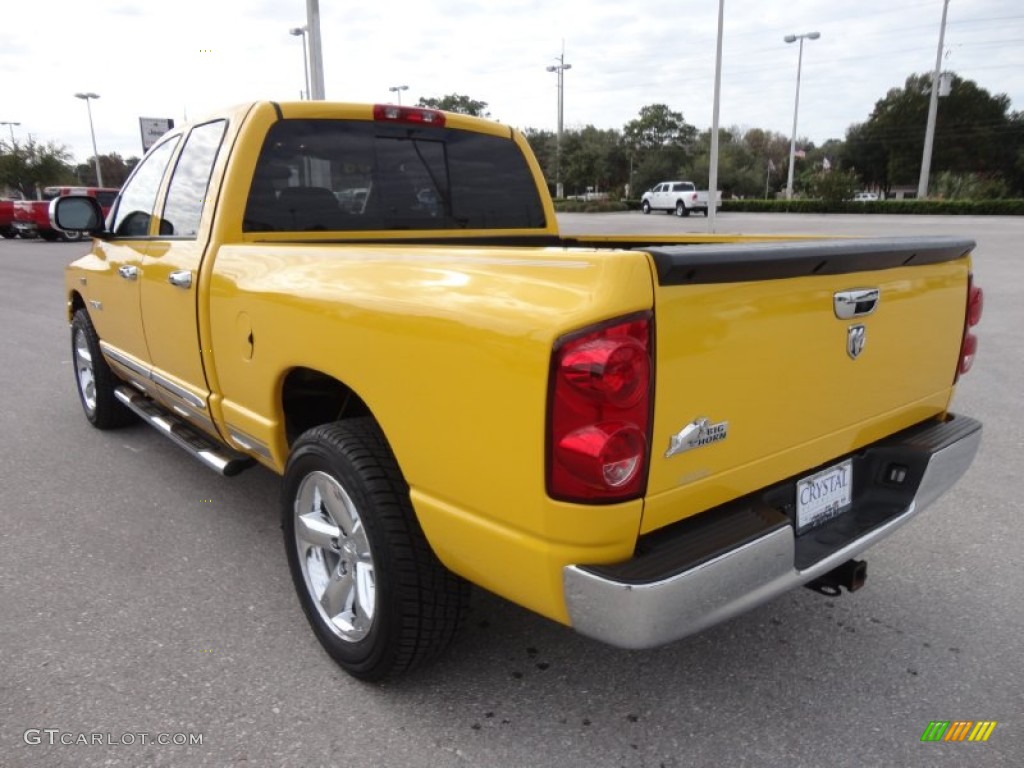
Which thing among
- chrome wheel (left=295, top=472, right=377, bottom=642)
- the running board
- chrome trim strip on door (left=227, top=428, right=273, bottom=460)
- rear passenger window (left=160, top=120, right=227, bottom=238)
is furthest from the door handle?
rear passenger window (left=160, top=120, right=227, bottom=238)

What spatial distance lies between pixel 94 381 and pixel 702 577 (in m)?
4.65

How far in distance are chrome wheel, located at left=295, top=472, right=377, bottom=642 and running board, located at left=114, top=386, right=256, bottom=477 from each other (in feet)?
2.42

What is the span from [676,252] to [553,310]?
315 mm

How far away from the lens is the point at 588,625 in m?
1.86

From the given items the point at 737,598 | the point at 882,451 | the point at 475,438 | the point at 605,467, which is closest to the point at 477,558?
the point at 475,438

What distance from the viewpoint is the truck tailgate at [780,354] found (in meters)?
1.84

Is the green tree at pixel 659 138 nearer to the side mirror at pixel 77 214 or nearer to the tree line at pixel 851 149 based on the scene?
the tree line at pixel 851 149

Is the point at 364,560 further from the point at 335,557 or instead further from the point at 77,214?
the point at 77,214

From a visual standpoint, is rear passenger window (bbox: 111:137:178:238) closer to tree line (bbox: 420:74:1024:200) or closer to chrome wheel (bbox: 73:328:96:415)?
chrome wheel (bbox: 73:328:96:415)

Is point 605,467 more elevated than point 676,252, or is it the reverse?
point 676,252

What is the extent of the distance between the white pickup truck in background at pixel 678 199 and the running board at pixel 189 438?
37331mm

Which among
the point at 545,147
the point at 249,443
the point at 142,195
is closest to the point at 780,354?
the point at 249,443

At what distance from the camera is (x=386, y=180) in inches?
144

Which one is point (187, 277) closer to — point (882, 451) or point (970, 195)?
point (882, 451)
